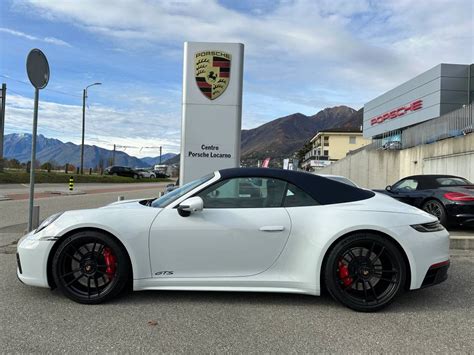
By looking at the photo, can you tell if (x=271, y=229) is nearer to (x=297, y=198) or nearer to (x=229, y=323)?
(x=297, y=198)

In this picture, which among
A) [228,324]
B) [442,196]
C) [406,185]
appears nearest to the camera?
[228,324]

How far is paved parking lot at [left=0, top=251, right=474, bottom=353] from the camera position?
3379mm

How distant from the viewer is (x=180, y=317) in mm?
3951

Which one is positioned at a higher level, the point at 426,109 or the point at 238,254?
the point at 426,109

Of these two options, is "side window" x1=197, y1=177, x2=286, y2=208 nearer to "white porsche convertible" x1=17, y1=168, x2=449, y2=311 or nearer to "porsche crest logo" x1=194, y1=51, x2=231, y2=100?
"white porsche convertible" x1=17, y1=168, x2=449, y2=311

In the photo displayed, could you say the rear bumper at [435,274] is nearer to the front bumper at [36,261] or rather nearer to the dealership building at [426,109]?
the front bumper at [36,261]

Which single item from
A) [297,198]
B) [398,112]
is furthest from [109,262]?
[398,112]

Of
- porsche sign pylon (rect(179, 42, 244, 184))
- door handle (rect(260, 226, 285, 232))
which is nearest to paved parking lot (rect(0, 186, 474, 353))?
door handle (rect(260, 226, 285, 232))

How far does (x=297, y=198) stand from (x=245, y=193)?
0.51 metres

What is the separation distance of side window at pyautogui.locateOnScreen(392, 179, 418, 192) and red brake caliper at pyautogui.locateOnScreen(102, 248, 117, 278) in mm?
7740

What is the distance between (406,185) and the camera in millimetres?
10516

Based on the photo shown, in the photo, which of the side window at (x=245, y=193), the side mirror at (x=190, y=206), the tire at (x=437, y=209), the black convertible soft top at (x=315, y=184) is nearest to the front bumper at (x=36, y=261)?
the side mirror at (x=190, y=206)

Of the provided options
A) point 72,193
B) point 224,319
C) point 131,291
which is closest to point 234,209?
point 224,319

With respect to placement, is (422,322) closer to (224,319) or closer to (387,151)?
(224,319)
